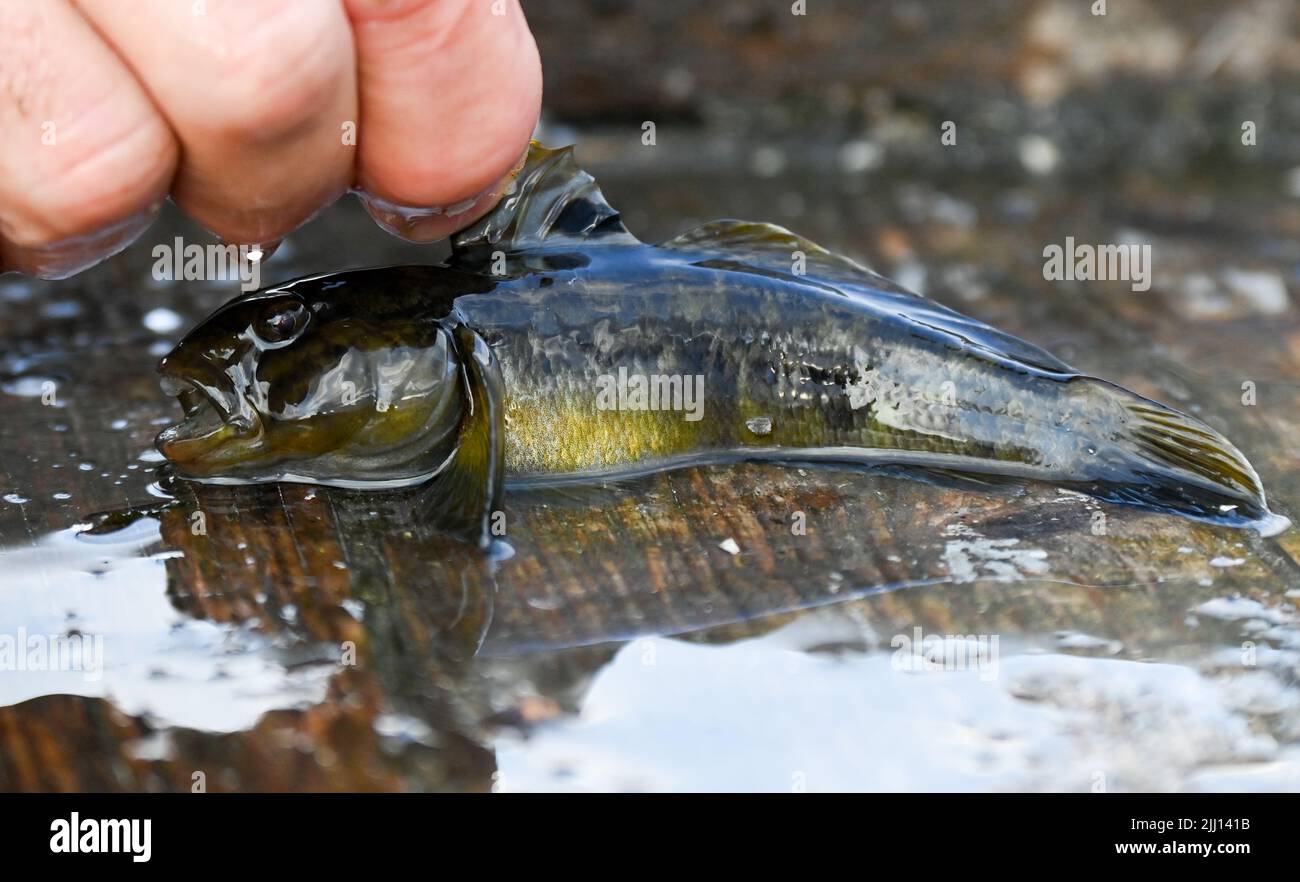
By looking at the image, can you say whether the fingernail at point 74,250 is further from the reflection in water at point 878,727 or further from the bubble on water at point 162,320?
the bubble on water at point 162,320

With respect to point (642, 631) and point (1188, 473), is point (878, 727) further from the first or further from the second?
point (1188, 473)

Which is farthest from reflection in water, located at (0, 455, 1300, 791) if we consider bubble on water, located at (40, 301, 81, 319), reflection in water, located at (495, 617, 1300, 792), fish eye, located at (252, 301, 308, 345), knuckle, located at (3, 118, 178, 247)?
bubble on water, located at (40, 301, 81, 319)

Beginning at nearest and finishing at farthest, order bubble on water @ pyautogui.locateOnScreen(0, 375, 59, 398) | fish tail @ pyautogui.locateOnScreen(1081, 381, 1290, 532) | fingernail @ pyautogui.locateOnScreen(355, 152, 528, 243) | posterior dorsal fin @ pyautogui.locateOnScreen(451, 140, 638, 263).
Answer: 1. fingernail @ pyautogui.locateOnScreen(355, 152, 528, 243)
2. fish tail @ pyautogui.locateOnScreen(1081, 381, 1290, 532)
3. posterior dorsal fin @ pyautogui.locateOnScreen(451, 140, 638, 263)
4. bubble on water @ pyautogui.locateOnScreen(0, 375, 59, 398)

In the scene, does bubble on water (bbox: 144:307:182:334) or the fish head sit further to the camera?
bubble on water (bbox: 144:307:182:334)

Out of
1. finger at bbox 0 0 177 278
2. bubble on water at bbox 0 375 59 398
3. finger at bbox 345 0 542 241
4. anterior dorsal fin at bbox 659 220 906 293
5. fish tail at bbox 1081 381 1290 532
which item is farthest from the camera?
bubble on water at bbox 0 375 59 398

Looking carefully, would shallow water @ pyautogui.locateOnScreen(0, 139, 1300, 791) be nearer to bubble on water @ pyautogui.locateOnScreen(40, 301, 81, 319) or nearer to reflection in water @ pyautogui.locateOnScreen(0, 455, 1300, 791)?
reflection in water @ pyautogui.locateOnScreen(0, 455, 1300, 791)

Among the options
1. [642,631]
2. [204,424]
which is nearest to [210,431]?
[204,424]
